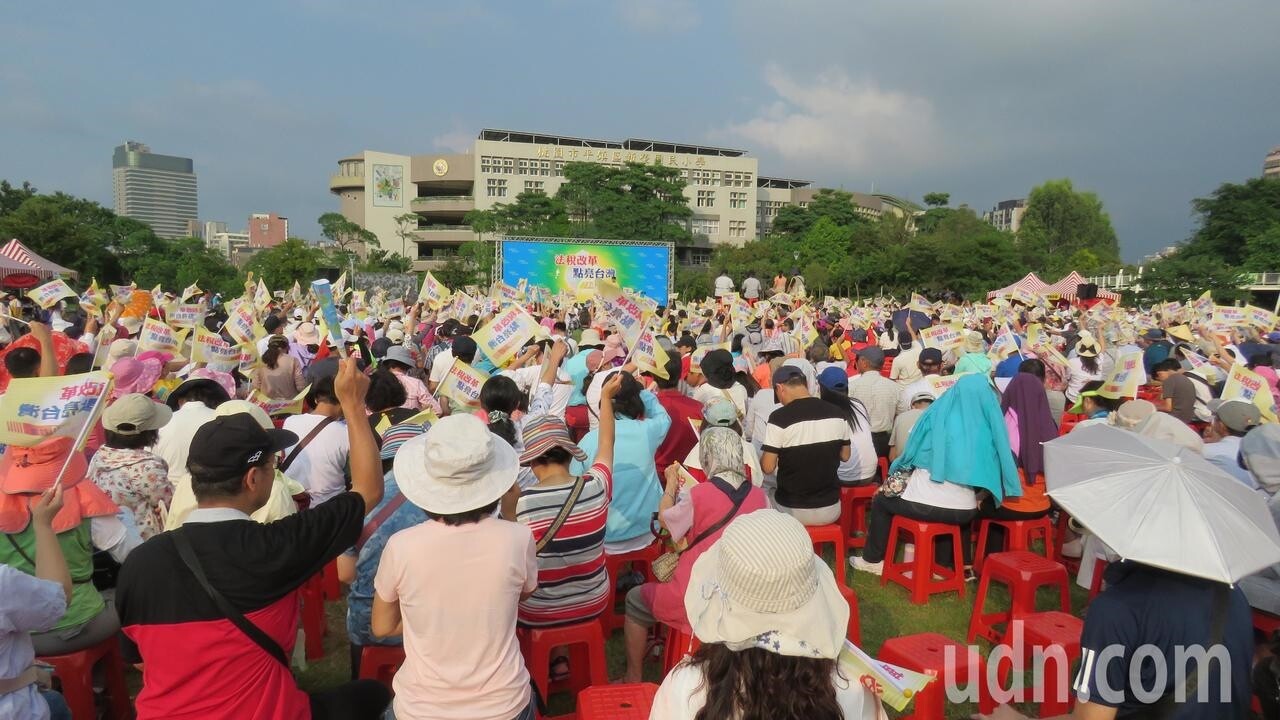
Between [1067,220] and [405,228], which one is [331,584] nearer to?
[405,228]

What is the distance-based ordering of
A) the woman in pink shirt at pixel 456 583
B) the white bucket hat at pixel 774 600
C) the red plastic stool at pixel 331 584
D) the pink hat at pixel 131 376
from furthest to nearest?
the pink hat at pixel 131 376 → the red plastic stool at pixel 331 584 → the woman in pink shirt at pixel 456 583 → the white bucket hat at pixel 774 600

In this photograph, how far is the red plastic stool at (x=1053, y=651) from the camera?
3.20 m

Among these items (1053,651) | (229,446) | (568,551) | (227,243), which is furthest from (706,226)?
(227,243)

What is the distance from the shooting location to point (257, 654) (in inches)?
83.5

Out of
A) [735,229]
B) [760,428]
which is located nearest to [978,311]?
[760,428]

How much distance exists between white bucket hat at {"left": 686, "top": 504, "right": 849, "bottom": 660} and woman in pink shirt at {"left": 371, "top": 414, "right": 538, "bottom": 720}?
877 millimetres

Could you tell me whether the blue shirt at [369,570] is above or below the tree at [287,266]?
below

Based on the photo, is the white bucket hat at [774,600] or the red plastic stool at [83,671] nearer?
the white bucket hat at [774,600]

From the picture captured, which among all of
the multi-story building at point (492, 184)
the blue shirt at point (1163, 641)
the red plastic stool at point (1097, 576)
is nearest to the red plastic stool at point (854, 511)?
the red plastic stool at point (1097, 576)

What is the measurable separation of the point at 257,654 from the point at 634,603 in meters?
1.80

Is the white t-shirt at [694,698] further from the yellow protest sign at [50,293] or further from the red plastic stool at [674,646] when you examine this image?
the yellow protest sign at [50,293]

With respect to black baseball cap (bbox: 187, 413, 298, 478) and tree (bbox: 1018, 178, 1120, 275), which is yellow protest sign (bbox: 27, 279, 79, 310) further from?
tree (bbox: 1018, 178, 1120, 275)

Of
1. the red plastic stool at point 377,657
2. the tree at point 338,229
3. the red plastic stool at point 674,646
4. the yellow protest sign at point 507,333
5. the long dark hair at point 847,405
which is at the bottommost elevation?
the red plastic stool at point 674,646

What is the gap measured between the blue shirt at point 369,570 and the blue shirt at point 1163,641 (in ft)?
8.08
